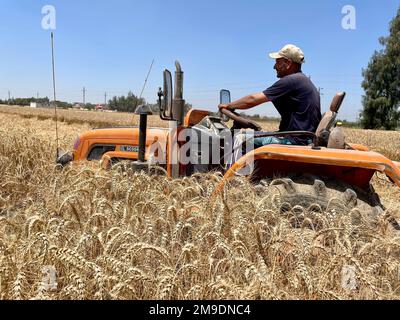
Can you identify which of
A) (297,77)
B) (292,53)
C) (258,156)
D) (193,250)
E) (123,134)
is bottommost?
(193,250)

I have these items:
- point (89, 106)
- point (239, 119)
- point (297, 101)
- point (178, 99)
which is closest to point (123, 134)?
point (178, 99)

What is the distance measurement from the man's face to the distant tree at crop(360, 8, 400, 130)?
121 feet

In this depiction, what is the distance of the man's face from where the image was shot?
3583 millimetres

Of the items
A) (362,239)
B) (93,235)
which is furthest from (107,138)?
(362,239)

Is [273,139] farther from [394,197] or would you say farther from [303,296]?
[394,197]

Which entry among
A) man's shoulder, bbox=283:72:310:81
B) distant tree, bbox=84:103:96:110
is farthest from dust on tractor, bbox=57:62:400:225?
distant tree, bbox=84:103:96:110

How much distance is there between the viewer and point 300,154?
2.64 m

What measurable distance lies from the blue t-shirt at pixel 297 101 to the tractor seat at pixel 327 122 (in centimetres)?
28

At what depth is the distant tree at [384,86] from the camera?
35.9 m

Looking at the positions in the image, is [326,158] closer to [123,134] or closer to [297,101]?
[297,101]

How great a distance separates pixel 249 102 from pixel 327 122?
73 cm

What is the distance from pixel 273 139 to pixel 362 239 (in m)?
1.22

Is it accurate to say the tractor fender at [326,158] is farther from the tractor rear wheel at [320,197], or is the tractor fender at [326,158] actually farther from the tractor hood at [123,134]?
the tractor hood at [123,134]

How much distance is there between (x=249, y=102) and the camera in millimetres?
3320
